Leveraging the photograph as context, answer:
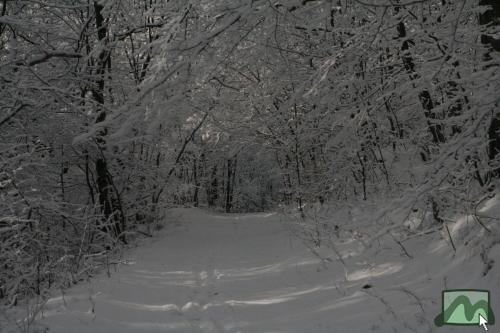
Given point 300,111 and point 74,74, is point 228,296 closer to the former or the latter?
point 74,74

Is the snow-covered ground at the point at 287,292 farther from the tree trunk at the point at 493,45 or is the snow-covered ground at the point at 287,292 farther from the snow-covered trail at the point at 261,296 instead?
the tree trunk at the point at 493,45

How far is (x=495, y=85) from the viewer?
368cm

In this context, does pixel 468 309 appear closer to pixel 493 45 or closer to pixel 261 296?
pixel 493 45

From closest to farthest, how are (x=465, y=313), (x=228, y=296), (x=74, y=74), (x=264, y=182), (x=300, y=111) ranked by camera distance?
1. (x=465, y=313)
2. (x=228, y=296)
3. (x=74, y=74)
4. (x=300, y=111)
5. (x=264, y=182)

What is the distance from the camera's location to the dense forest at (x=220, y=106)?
12.8ft

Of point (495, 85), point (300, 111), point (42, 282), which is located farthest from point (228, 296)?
point (300, 111)

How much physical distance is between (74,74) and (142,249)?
4.30 metres

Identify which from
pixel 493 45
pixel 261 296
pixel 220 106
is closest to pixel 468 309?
pixel 493 45

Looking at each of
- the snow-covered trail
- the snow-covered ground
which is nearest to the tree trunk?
the snow-covered ground

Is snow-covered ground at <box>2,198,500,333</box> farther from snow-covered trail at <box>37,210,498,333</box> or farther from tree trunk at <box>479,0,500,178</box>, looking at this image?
tree trunk at <box>479,0,500,178</box>

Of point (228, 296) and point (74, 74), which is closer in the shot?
point (228, 296)

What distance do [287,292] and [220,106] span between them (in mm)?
10911

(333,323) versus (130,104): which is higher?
(130,104)

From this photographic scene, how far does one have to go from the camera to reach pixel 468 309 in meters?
3.39
